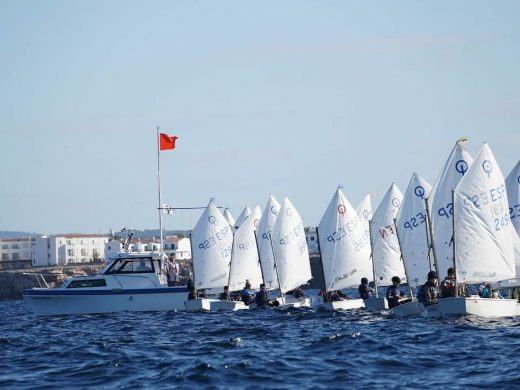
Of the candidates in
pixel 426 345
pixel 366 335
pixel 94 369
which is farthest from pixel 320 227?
pixel 94 369

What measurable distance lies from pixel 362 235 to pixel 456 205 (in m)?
12.8

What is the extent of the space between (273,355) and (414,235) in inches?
710

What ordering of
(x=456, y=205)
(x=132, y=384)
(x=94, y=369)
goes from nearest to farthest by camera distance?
(x=132, y=384) → (x=94, y=369) → (x=456, y=205)

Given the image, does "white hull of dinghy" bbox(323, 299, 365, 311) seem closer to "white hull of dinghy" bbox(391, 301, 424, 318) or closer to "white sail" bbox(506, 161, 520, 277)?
"white hull of dinghy" bbox(391, 301, 424, 318)

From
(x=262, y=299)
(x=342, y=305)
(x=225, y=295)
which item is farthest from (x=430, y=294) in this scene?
(x=225, y=295)

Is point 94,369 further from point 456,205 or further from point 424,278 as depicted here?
point 424,278

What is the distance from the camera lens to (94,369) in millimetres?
25328

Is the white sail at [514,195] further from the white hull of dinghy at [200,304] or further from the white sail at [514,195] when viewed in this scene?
the white hull of dinghy at [200,304]

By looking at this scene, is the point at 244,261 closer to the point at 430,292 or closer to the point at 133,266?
the point at 133,266

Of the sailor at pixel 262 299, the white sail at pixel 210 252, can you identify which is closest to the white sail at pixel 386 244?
the sailor at pixel 262 299

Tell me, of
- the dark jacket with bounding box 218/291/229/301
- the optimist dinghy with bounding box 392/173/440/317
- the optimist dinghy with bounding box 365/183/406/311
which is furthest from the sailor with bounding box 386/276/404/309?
the dark jacket with bounding box 218/291/229/301

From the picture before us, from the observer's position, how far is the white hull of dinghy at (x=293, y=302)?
162 feet

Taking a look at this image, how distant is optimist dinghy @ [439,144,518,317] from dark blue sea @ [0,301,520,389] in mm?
2553

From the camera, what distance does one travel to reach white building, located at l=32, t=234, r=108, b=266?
176 meters
